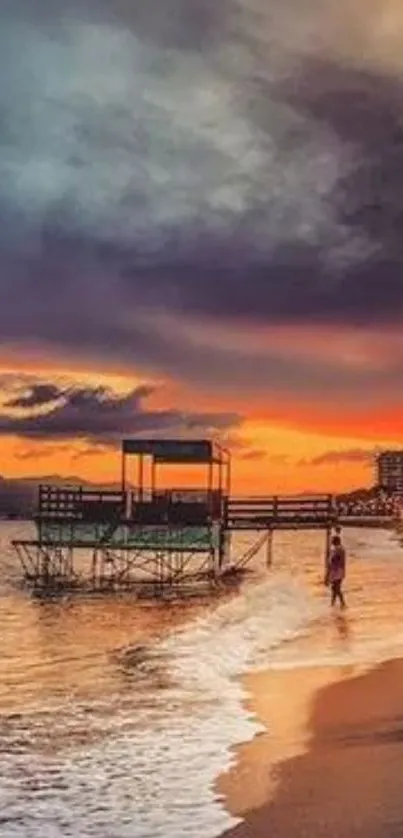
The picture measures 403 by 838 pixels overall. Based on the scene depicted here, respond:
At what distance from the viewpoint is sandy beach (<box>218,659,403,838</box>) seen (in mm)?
9484

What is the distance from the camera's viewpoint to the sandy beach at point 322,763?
948 centimetres

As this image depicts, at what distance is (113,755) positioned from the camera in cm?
1308

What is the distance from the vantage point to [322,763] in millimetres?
11930

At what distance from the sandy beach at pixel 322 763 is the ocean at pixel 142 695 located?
0.30 m

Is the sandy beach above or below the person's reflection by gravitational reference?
above

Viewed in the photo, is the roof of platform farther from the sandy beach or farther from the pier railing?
the sandy beach

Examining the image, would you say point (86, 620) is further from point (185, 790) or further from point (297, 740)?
point (185, 790)

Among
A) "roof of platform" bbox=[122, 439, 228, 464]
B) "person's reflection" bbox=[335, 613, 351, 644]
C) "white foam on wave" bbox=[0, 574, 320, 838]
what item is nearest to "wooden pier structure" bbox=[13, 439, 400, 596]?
"roof of platform" bbox=[122, 439, 228, 464]

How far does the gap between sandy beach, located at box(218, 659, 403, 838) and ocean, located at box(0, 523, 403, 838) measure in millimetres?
298

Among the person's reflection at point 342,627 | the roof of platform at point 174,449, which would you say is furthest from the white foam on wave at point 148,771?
A: the roof of platform at point 174,449

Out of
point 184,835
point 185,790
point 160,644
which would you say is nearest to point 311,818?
point 184,835

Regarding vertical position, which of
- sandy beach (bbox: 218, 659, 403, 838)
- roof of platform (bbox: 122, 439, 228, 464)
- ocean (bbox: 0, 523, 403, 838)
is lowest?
ocean (bbox: 0, 523, 403, 838)

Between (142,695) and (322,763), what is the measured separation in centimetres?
620

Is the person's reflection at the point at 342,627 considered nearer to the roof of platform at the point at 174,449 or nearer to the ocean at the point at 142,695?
the ocean at the point at 142,695
